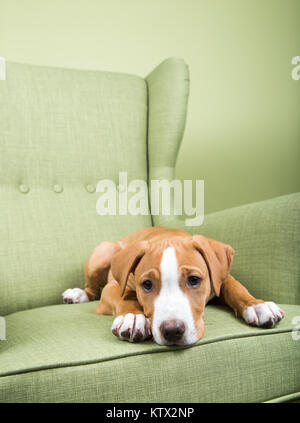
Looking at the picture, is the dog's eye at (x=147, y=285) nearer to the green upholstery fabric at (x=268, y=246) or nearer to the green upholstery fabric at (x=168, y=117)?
the green upholstery fabric at (x=268, y=246)

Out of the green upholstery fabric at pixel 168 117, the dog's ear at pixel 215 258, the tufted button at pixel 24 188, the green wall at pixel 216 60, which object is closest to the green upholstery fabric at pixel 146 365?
the dog's ear at pixel 215 258

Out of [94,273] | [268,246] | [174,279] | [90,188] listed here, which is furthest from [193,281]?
[90,188]

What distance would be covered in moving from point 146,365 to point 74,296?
2.33 ft

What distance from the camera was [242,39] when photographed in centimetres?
279

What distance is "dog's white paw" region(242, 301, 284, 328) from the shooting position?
1.00 m

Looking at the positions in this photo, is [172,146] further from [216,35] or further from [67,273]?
[216,35]

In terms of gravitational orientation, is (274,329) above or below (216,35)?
below

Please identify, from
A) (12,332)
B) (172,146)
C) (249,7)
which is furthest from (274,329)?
(249,7)

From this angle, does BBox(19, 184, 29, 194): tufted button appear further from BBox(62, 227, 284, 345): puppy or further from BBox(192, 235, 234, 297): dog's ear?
BBox(192, 235, 234, 297): dog's ear

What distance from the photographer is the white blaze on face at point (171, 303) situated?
0.92m

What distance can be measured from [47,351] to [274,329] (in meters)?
0.54

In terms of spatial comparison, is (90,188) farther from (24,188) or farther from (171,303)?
(171,303)
